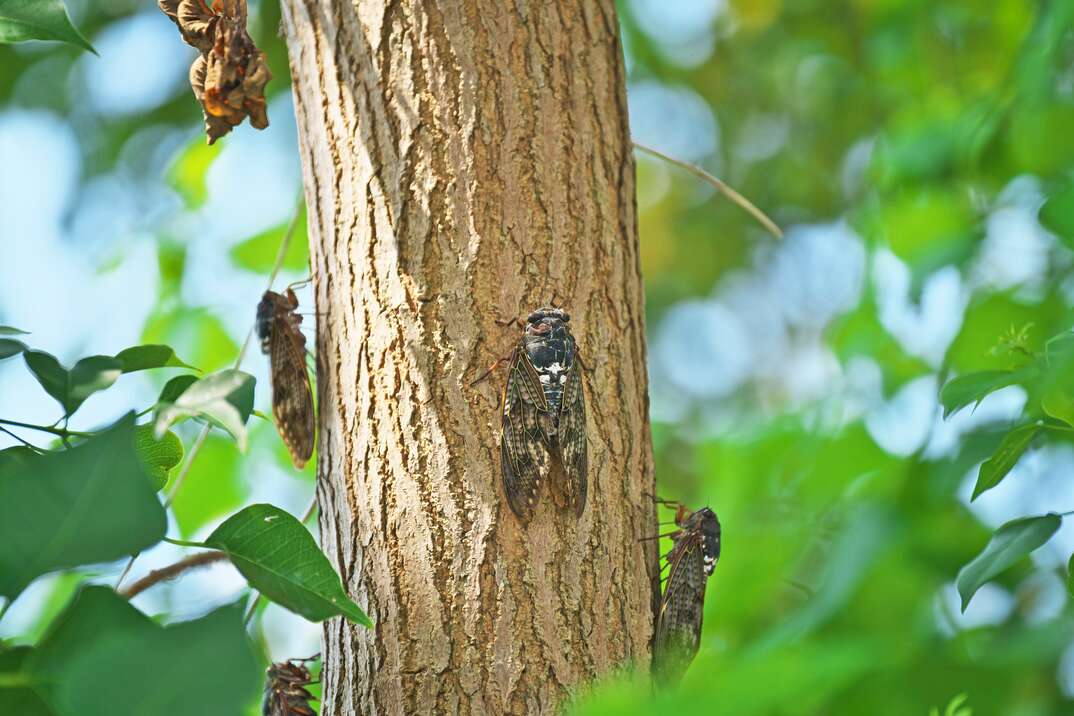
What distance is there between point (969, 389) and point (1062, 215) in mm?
186

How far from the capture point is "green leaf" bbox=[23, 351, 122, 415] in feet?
2.61

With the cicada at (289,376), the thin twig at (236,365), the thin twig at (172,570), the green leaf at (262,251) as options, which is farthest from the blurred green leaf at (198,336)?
the thin twig at (172,570)

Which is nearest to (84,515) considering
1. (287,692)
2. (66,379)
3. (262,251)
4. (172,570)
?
(66,379)

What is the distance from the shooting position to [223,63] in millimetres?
1124

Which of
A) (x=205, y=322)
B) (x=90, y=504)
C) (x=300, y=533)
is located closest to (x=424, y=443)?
(x=300, y=533)

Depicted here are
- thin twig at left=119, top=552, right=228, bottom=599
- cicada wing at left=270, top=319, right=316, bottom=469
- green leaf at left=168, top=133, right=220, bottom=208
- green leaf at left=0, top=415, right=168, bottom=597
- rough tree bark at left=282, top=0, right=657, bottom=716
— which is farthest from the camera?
green leaf at left=168, top=133, right=220, bottom=208

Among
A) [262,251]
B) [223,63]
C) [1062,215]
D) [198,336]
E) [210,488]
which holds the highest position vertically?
[262,251]

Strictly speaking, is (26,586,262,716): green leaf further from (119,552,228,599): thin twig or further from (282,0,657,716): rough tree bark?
(119,552,228,599): thin twig

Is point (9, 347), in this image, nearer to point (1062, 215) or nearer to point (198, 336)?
point (1062, 215)

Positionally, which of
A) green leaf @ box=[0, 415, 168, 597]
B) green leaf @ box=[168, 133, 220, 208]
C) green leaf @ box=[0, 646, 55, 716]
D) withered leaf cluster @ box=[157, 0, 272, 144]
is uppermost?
green leaf @ box=[168, 133, 220, 208]

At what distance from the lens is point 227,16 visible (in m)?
1.14

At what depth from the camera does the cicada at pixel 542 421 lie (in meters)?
0.96

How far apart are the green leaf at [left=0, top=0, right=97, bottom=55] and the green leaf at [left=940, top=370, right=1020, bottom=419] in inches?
34.6

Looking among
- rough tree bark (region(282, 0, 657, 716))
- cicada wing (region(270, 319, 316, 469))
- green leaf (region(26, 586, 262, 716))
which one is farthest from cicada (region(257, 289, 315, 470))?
green leaf (region(26, 586, 262, 716))
